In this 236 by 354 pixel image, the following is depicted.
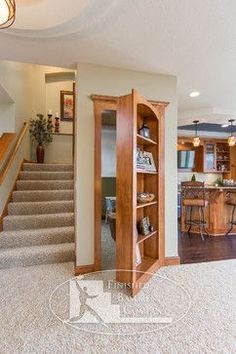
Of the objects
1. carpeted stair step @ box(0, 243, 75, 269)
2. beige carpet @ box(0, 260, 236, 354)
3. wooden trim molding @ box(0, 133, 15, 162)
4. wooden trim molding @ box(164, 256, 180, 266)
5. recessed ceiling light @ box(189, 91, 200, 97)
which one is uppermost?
recessed ceiling light @ box(189, 91, 200, 97)

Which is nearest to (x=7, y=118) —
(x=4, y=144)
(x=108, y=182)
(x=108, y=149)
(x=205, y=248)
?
(x=4, y=144)

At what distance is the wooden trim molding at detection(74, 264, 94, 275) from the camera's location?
3056 millimetres

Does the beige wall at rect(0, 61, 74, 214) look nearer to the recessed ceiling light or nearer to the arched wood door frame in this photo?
the arched wood door frame

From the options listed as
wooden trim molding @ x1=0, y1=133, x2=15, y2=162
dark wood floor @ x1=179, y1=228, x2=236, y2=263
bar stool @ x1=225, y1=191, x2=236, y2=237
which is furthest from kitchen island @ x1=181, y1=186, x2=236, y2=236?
wooden trim molding @ x1=0, y1=133, x2=15, y2=162

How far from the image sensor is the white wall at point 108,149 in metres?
4.48

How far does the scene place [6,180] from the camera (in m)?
4.01

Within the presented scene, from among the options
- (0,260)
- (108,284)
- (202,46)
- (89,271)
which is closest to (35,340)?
(108,284)

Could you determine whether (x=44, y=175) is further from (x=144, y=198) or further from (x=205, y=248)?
(x=205, y=248)

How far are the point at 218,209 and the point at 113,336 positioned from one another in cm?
411

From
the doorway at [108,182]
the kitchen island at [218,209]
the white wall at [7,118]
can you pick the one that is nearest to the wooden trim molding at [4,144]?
the white wall at [7,118]

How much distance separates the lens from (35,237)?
3600 mm

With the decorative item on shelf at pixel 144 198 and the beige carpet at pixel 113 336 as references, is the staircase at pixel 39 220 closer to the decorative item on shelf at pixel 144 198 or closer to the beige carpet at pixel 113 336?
the beige carpet at pixel 113 336

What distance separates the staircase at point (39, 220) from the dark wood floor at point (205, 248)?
173cm

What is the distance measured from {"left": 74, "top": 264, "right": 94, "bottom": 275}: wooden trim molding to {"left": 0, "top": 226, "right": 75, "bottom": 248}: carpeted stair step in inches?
27.6
